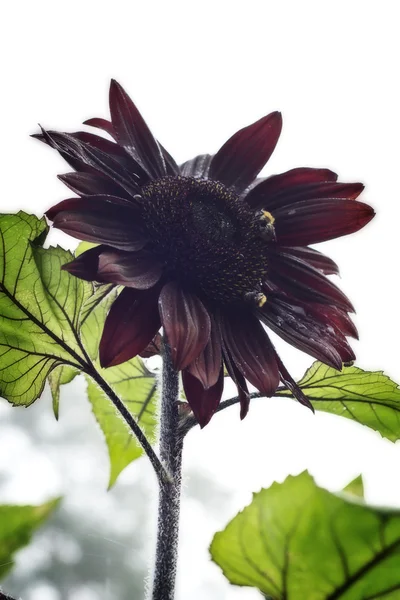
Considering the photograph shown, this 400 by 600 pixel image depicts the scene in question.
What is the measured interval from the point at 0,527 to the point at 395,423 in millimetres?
252

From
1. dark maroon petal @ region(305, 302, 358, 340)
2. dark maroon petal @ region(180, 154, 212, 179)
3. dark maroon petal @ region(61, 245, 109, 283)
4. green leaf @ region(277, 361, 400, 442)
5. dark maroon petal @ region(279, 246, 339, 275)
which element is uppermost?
dark maroon petal @ region(180, 154, 212, 179)

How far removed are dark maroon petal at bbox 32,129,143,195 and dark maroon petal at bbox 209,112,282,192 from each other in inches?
3.4

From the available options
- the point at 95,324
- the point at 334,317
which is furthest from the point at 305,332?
the point at 95,324

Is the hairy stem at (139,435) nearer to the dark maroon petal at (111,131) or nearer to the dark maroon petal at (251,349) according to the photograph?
the dark maroon petal at (251,349)

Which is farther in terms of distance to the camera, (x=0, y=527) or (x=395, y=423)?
(x=395, y=423)

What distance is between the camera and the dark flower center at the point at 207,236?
358mm

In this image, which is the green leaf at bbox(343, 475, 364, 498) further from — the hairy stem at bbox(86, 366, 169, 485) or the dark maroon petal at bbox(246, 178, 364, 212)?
the dark maroon petal at bbox(246, 178, 364, 212)

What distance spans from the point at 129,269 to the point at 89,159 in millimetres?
86

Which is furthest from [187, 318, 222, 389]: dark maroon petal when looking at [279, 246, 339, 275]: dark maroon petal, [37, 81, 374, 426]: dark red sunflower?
[279, 246, 339, 275]: dark maroon petal

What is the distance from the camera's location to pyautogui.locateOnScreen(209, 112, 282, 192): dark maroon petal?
450mm

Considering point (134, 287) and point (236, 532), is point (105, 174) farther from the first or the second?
point (236, 532)

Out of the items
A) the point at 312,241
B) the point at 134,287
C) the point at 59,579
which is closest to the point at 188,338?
the point at 134,287

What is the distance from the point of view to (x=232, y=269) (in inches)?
14.7

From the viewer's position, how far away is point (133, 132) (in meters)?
0.41
